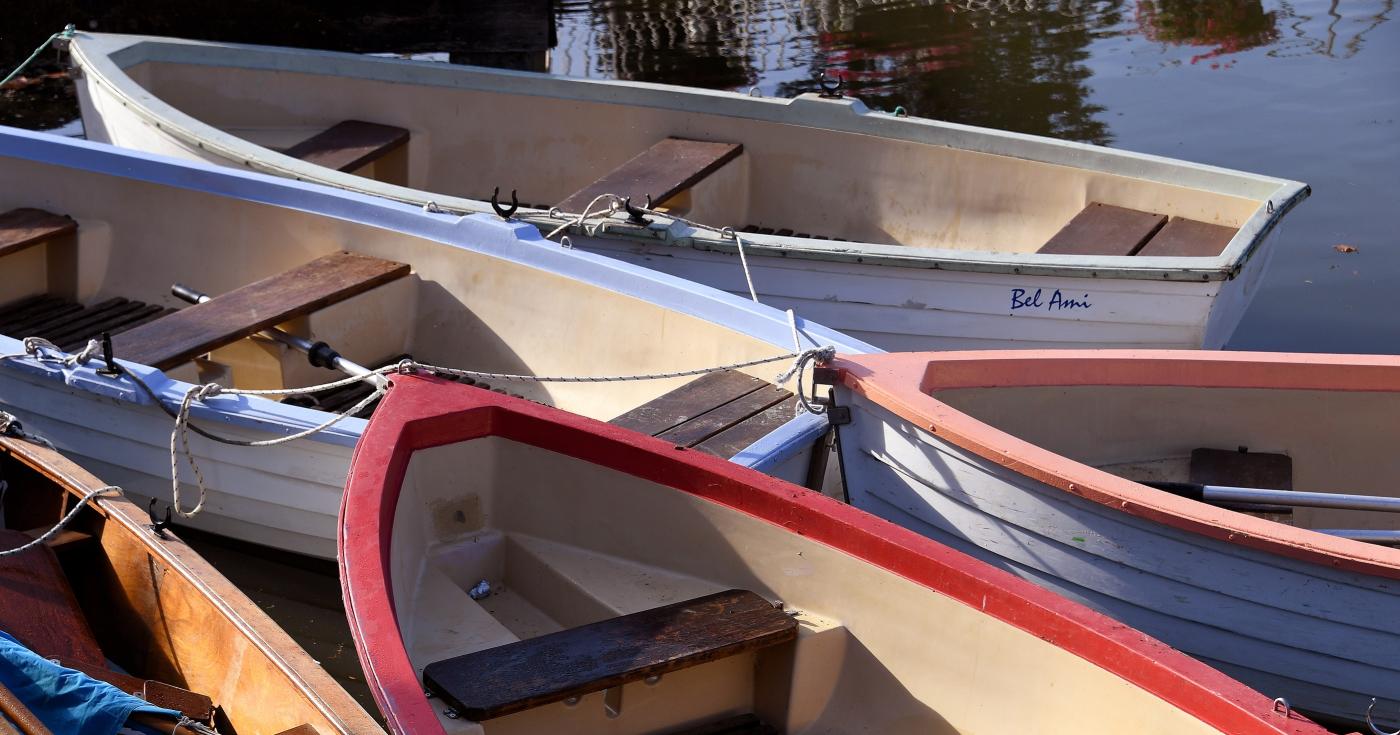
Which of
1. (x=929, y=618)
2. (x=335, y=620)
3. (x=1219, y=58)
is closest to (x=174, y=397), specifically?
(x=335, y=620)

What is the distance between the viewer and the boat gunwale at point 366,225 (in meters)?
4.39

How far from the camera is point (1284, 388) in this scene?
4371mm

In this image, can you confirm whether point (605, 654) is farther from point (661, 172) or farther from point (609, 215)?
point (661, 172)

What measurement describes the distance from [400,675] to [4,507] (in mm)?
2126

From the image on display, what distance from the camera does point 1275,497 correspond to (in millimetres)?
4066

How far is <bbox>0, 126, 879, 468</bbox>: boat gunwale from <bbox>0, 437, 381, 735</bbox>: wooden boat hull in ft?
1.71

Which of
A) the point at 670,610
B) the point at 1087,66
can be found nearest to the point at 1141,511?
the point at 670,610

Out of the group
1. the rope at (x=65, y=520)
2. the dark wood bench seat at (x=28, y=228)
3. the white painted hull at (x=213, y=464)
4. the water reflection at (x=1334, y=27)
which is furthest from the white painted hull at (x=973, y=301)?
the water reflection at (x=1334, y=27)

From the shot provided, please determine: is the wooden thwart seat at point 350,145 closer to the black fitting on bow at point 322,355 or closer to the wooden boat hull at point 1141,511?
the black fitting on bow at point 322,355

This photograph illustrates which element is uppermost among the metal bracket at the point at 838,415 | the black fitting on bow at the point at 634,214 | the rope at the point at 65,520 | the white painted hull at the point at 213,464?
the black fitting on bow at the point at 634,214

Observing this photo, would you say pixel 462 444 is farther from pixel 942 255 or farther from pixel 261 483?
pixel 942 255

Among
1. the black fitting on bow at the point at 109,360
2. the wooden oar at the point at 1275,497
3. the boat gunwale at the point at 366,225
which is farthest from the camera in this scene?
the black fitting on bow at the point at 109,360

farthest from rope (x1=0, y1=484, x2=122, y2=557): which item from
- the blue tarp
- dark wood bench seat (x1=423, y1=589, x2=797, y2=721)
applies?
dark wood bench seat (x1=423, y1=589, x2=797, y2=721)

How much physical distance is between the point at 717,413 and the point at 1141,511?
1.35 meters
